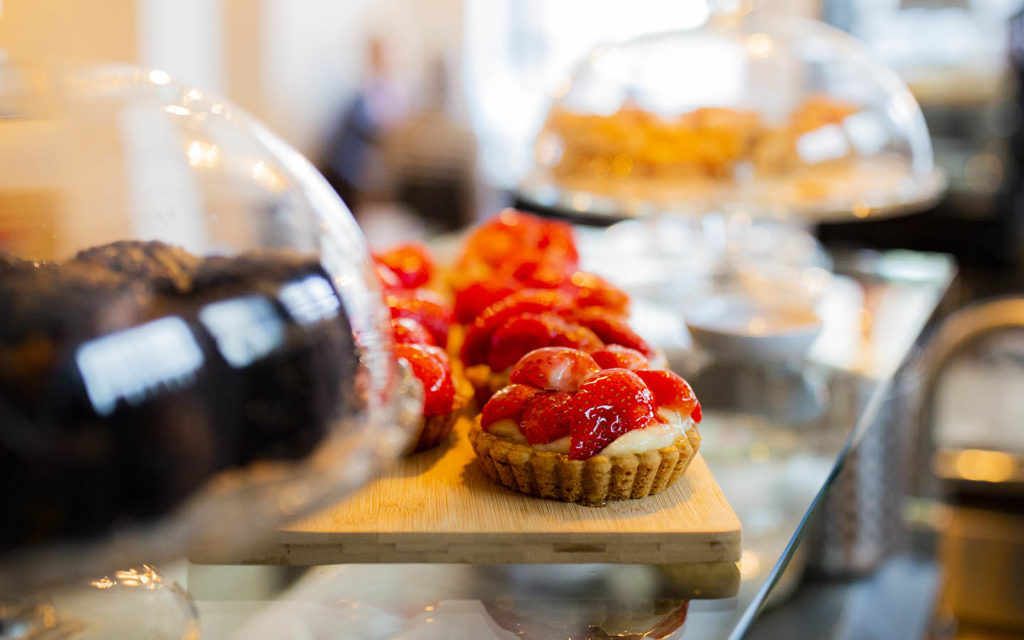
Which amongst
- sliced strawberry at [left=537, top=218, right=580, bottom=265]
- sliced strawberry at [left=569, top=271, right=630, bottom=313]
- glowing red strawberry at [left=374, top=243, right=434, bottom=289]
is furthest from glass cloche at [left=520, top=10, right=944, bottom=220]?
sliced strawberry at [left=569, top=271, right=630, bottom=313]

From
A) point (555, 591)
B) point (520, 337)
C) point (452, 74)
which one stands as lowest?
point (452, 74)

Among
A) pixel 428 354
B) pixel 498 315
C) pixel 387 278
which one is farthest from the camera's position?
pixel 387 278

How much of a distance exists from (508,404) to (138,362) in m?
0.45

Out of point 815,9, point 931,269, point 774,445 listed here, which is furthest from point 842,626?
point 815,9

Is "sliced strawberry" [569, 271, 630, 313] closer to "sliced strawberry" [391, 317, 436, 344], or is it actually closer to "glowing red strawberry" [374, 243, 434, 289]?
"sliced strawberry" [391, 317, 436, 344]

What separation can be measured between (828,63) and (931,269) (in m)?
0.51

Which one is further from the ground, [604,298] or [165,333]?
[165,333]

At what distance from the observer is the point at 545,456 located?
0.94 meters

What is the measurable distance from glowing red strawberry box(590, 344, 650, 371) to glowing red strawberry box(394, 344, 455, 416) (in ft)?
0.53

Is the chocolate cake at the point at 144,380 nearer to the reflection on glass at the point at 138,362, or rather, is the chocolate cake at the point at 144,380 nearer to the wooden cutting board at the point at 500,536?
the reflection on glass at the point at 138,362

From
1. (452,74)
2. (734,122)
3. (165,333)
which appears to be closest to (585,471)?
(165,333)

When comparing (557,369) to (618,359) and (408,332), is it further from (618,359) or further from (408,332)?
(408,332)

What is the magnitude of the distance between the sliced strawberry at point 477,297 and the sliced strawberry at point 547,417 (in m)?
0.52

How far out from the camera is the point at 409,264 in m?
1.70
